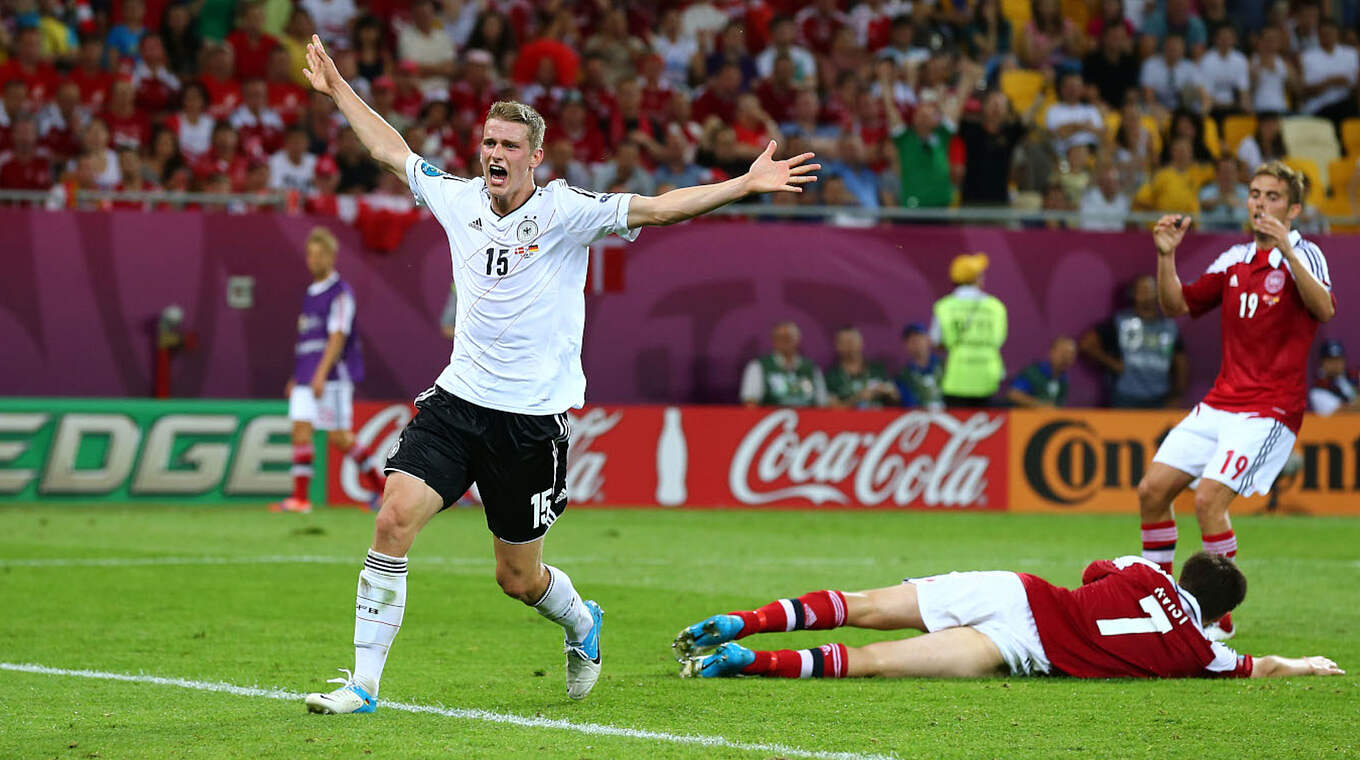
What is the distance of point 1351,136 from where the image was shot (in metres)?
22.8

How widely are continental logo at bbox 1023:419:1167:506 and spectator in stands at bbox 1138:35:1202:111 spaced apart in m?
5.90

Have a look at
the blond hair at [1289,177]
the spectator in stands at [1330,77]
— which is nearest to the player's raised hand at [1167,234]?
the blond hair at [1289,177]

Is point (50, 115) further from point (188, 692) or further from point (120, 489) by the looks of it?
point (188, 692)

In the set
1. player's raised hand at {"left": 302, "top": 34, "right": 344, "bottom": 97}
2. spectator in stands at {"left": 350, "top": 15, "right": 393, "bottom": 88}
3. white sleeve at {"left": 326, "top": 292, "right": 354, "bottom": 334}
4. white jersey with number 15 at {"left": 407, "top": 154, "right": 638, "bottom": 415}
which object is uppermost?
spectator in stands at {"left": 350, "top": 15, "right": 393, "bottom": 88}

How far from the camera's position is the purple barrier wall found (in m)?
17.7

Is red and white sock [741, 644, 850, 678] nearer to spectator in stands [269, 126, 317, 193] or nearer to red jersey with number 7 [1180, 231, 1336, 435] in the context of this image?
red jersey with number 7 [1180, 231, 1336, 435]

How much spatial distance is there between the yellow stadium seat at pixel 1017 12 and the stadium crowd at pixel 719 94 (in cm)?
3

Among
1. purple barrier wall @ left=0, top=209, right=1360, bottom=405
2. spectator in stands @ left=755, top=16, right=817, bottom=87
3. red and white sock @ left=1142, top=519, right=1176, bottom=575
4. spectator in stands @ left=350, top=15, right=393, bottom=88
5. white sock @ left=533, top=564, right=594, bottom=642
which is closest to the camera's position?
white sock @ left=533, top=564, right=594, bottom=642

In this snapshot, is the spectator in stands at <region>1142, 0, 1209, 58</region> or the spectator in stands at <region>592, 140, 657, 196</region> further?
the spectator in stands at <region>1142, 0, 1209, 58</region>

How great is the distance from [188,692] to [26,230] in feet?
37.2

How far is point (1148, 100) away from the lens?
878 inches

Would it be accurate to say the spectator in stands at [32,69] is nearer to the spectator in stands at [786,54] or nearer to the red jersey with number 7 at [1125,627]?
the spectator in stands at [786,54]

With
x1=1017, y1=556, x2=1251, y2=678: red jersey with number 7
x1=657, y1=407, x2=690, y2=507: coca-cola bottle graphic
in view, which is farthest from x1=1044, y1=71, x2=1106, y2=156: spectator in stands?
x1=1017, y1=556, x2=1251, y2=678: red jersey with number 7

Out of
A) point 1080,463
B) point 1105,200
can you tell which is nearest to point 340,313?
point 1080,463
